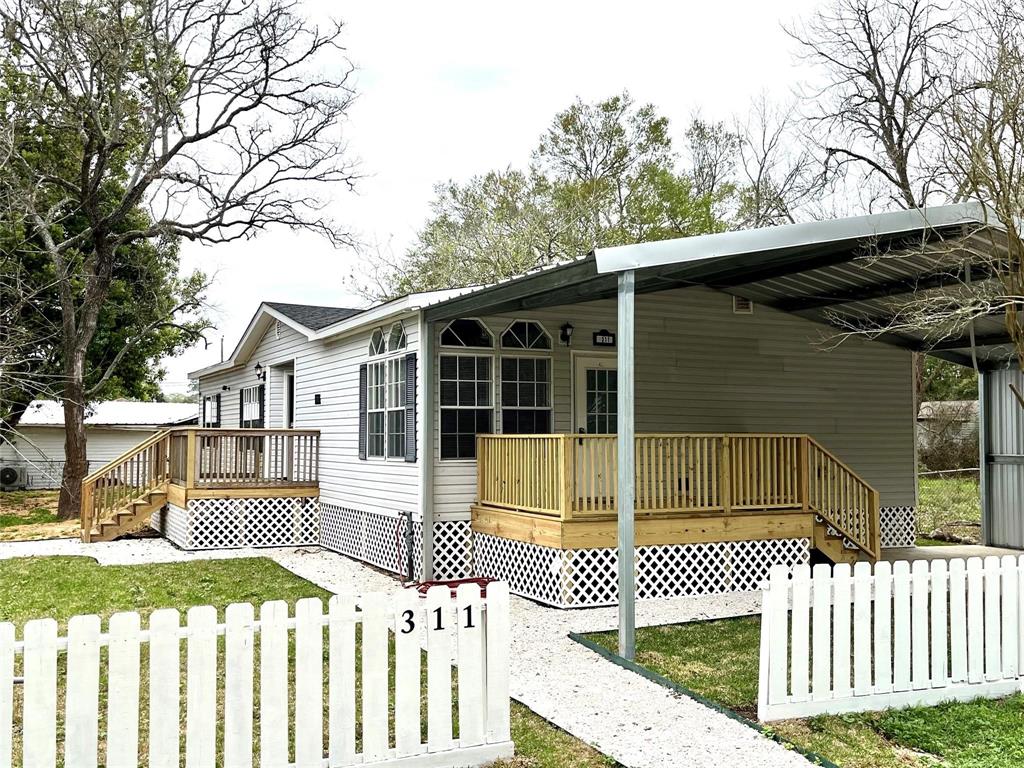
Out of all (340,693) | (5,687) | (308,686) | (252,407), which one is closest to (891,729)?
(340,693)

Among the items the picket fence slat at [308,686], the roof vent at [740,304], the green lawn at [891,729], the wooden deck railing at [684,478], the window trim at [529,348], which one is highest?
the roof vent at [740,304]

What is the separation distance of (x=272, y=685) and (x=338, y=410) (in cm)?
1012

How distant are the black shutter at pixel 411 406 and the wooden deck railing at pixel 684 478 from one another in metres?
0.95

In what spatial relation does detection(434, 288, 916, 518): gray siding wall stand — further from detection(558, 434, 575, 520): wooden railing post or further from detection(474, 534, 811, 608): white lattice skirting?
detection(558, 434, 575, 520): wooden railing post

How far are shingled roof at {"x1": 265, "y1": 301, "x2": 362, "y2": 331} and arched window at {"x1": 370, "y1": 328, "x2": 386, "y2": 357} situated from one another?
5.75 feet

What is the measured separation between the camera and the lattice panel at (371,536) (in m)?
11.3

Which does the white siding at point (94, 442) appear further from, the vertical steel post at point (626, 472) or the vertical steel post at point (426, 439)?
the vertical steel post at point (626, 472)

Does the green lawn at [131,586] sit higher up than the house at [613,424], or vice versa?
the house at [613,424]

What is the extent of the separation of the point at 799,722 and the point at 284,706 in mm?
3147

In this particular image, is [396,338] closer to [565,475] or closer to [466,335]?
[466,335]

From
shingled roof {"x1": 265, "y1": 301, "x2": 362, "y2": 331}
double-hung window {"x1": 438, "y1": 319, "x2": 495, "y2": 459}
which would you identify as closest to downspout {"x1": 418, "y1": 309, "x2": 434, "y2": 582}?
double-hung window {"x1": 438, "y1": 319, "x2": 495, "y2": 459}

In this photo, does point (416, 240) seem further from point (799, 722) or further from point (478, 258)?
point (799, 722)

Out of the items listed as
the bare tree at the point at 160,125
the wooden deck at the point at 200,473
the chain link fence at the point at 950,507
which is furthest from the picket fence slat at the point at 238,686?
the bare tree at the point at 160,125

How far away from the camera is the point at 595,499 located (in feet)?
32.3
